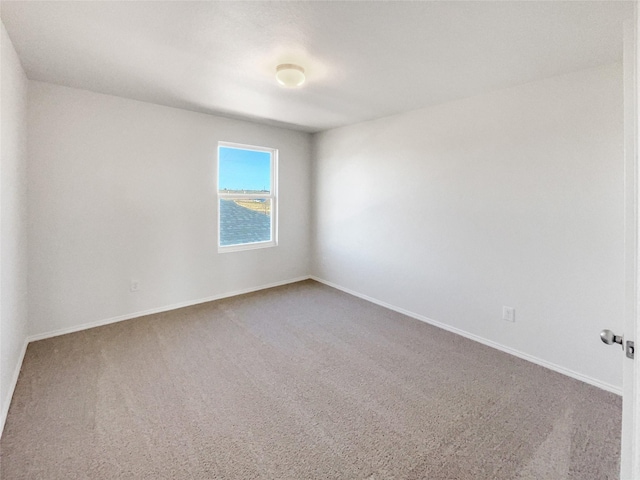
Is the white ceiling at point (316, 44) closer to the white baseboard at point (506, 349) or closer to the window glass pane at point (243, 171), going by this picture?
the window glass pane at point (243, 171)

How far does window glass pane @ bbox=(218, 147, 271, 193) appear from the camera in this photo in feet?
13.4

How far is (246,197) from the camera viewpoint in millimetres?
4340

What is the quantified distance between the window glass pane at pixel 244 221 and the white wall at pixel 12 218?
199 cm

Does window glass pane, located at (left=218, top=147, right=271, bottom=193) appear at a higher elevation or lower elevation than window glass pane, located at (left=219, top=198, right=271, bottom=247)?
higher

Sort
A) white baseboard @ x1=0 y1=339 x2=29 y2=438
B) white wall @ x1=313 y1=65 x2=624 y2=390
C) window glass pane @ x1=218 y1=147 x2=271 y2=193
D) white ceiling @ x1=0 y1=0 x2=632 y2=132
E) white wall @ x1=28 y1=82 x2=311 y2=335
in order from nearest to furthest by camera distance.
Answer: white ceiling @ x1=0 y1=0 x2=632 y2=132 → white baseboard @ x1=0 y1=339 x2=29 y2=438 → white wall @ x1=313 y1=65 x2=624 y2=390 → white wall @ x1=28 y1=82 x2=311 y2=335 → window glass pane @ x1=218 y1=147 x2=271 y2=193

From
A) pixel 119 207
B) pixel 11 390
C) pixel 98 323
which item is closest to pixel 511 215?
pixel 119 207

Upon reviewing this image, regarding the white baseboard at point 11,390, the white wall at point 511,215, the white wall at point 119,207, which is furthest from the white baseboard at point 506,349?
the white baseboard at point 11,390

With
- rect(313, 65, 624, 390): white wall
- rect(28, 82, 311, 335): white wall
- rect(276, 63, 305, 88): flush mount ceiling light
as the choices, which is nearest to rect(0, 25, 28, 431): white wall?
rect(28, 82, 311, 335): white wall

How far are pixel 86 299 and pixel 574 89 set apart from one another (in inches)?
190

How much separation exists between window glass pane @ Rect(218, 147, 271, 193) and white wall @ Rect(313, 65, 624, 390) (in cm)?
140

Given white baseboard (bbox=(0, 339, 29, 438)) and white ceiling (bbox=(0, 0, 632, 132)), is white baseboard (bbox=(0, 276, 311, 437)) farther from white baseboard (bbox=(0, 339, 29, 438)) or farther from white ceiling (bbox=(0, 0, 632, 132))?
white ceiling (bbox=(0, 0, 632, 132))

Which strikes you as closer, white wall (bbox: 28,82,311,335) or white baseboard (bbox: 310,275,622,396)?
white baseboard (bbox: 310,275,622,396)

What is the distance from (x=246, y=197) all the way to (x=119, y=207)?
1.58 meters

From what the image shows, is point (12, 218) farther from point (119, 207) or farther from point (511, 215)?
point (511, 215)
